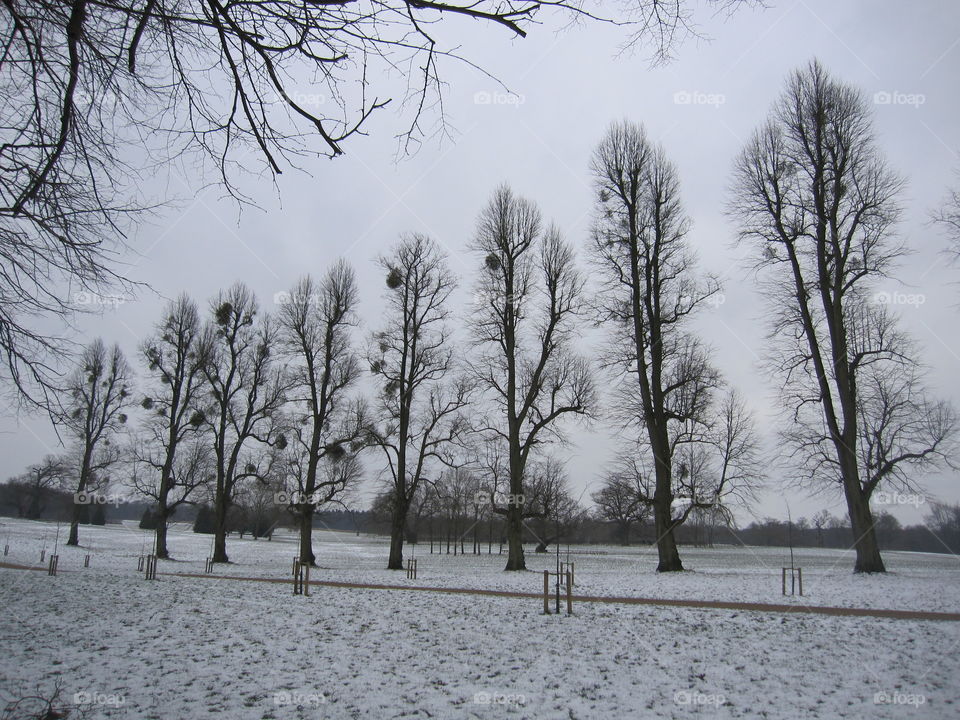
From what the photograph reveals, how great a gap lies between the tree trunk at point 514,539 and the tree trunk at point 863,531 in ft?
35.4

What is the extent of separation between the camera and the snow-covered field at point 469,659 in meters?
6.00

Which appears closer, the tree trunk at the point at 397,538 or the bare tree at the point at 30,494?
the tree trunk at the point at 397,538

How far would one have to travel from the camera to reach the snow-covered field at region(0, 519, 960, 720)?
236 inches

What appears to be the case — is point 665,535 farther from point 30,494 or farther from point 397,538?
point 30,494

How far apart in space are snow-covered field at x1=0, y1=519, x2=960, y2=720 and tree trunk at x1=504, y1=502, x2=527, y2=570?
9260mm

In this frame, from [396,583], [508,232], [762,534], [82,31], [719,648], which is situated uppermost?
[508,232]

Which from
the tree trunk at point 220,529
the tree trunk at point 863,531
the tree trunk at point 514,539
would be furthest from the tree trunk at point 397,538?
the tree trunk at point 863,531

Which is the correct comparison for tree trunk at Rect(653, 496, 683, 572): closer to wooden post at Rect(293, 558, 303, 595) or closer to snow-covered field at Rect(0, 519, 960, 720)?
snow-covered field at Rect(0, 519, 960, 720)

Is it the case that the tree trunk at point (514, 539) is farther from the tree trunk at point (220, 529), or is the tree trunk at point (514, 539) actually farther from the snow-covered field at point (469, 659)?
the tree trunk at point (220, 529)

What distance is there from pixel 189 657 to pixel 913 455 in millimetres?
22813

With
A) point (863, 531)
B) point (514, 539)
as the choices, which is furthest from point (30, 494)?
point (863, 531)

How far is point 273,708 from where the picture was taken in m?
5.84

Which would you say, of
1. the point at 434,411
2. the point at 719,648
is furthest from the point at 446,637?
the point at 434,411

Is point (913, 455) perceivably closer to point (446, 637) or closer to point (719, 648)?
point (719, 648)
